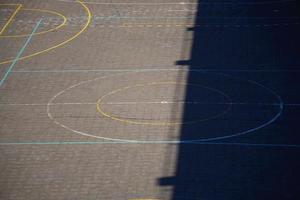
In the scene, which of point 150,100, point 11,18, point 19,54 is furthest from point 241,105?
point 11,18

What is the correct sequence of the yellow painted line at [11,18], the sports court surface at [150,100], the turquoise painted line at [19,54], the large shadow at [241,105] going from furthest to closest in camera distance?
the yellow painted line at [11,18] → the turquoise painted line at [19,54] → the sports court surface at [150,100] → the large shadow at [241,105]

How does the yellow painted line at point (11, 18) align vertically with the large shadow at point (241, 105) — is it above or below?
above

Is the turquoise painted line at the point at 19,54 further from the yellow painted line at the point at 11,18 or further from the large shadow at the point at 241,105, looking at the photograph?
the large shadow at the point at 241,105

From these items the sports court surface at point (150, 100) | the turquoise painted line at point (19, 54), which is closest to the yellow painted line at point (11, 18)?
the sports court surface at point (150, 100)

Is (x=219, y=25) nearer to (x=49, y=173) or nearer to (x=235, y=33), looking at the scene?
(x=235, y=33)

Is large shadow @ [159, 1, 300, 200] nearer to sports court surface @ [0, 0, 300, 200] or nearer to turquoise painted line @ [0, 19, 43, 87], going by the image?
sports court surface @ [0, 0, 300, 200]

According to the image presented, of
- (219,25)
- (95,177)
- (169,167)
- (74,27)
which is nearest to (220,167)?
(169,167)

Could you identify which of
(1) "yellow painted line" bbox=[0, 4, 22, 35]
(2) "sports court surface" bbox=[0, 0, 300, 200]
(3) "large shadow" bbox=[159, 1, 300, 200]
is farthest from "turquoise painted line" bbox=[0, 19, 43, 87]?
(3) "large shadow" bbox=[159, 1, 300, 200]

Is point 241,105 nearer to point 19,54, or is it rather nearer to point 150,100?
point 150,100

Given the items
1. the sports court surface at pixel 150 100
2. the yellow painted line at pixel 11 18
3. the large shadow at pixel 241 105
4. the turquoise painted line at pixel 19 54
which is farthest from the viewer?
the yellow painted line at pixel 11 18
